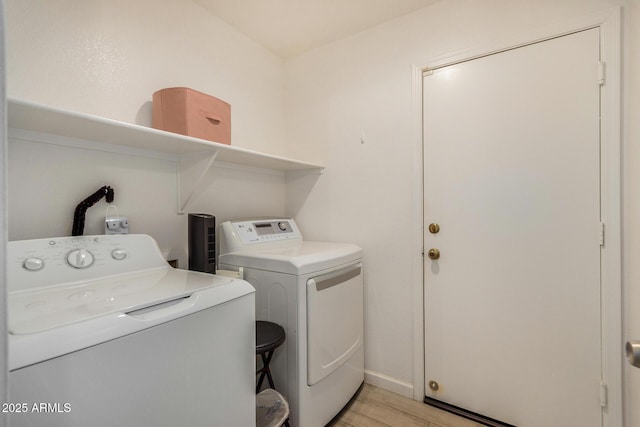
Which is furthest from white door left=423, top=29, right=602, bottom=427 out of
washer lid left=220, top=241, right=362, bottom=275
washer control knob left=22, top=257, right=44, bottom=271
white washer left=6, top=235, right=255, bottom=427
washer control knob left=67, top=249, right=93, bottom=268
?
washer control knob left=22, top=257, right=44, bottom=271

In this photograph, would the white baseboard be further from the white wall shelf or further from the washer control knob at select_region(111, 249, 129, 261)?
the washer control knob at select_region(111, 249, 129, 261)

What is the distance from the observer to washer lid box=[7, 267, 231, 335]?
27.3 inches

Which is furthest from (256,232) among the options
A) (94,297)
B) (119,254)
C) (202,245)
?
(94,297)

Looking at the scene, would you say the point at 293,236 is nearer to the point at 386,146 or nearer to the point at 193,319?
the point at 386,146

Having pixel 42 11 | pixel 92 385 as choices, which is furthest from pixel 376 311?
pixel 42 11

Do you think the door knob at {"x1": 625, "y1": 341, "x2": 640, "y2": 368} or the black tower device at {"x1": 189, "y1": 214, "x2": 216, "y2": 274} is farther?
the black tower device at {"x1": 189, "y1": 214, "x2": 216, "y2": 274}

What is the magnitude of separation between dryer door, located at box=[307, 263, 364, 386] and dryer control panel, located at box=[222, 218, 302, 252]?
1.69 feet

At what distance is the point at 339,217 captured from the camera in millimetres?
2117

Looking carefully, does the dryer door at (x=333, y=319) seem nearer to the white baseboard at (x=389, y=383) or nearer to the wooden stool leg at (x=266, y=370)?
the wooden stool leg at (x=266, y=370)

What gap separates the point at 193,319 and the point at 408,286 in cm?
136

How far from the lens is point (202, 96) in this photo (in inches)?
55.4

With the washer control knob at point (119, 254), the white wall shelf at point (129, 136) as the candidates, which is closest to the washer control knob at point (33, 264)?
the washer control knob at point (119, 254)

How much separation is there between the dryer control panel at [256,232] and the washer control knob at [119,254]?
0.53 meters

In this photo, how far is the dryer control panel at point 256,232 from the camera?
1.66 m
